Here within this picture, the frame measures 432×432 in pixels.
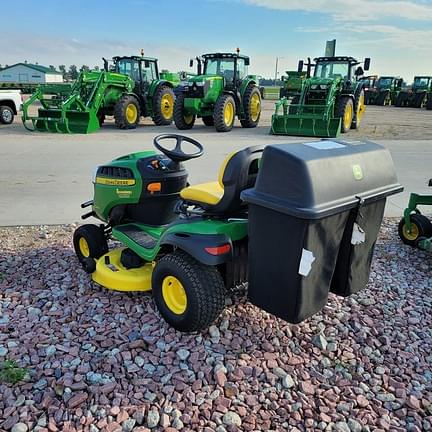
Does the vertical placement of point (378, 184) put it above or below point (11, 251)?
above

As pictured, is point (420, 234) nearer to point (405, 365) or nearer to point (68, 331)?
point (405, 365)

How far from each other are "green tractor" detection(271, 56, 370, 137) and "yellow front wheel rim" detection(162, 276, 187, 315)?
1025 cm

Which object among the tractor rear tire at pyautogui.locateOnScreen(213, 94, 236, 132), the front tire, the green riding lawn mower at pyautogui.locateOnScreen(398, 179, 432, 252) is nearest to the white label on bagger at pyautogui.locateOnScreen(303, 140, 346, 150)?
the front tire

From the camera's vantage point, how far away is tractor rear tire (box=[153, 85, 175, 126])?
47.2 feet

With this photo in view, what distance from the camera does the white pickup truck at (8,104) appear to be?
14.3 m

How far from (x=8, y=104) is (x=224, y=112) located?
7.14 meters

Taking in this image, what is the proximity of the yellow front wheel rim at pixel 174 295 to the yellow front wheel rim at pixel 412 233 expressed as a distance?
2667 mm

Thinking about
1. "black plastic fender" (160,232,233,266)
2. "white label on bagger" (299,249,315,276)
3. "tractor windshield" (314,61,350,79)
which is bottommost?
"black plastic fender" (160,232,233,266)

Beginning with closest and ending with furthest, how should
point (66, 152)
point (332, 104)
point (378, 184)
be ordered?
point (378, 184), point (66, 152), point (332, 104)

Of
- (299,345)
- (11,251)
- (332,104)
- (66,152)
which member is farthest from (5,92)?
(299,345)

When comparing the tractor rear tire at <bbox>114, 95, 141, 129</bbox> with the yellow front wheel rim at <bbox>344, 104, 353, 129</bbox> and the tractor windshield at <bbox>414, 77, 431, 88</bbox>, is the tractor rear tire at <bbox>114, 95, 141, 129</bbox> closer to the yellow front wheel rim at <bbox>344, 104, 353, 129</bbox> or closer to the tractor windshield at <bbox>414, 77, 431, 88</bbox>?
the yellow front wheel rim at <bbox>344, 104, 353, 129</bbox>

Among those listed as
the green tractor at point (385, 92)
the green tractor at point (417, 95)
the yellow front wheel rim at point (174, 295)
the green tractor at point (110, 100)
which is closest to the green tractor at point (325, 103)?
the green tractor at point (110, 100)

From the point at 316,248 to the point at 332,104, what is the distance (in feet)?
36.7

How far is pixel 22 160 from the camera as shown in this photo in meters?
8.30
